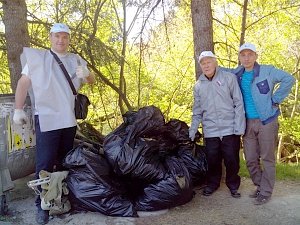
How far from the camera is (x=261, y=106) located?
374 centimetres

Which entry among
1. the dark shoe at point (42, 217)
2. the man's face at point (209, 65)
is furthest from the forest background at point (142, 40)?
the dark shoe at point (42, 217)

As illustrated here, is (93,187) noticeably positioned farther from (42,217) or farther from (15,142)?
(15,142)

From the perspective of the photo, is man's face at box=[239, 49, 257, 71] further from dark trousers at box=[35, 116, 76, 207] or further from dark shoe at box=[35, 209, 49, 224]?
dark shoe at box=[35, 209, 49, 224]

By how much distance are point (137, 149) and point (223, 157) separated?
0.99m

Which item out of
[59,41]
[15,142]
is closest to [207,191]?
[15,142]

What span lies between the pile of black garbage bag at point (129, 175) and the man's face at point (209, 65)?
0.73 metres

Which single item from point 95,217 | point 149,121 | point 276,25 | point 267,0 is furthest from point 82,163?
point 276,25

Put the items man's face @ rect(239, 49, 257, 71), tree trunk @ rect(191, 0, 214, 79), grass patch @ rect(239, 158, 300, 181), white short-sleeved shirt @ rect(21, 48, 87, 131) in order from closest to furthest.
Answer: white short-sleeved shirt @ rect(21, 48, 87, 131) → man's face @ rect(239, 49, 257, 71) → tree trunk @ rect(191, 0, 214, 79) → grass patch @ rect(239, 158, 300, 181)

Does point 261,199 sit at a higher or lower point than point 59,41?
lower

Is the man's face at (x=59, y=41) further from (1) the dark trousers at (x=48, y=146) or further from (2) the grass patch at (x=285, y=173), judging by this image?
(2) the grass patch at (x=285, y=173)

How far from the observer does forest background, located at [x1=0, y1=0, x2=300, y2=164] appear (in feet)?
15.5

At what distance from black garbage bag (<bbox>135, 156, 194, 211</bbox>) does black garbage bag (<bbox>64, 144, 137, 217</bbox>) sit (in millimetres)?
146

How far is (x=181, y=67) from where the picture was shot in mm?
9773

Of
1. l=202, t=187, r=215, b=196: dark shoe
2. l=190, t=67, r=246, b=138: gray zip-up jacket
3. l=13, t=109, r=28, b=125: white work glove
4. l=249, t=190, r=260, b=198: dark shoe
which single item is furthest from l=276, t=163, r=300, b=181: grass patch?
l=13, t=109, r=28, b=125: white work glove
